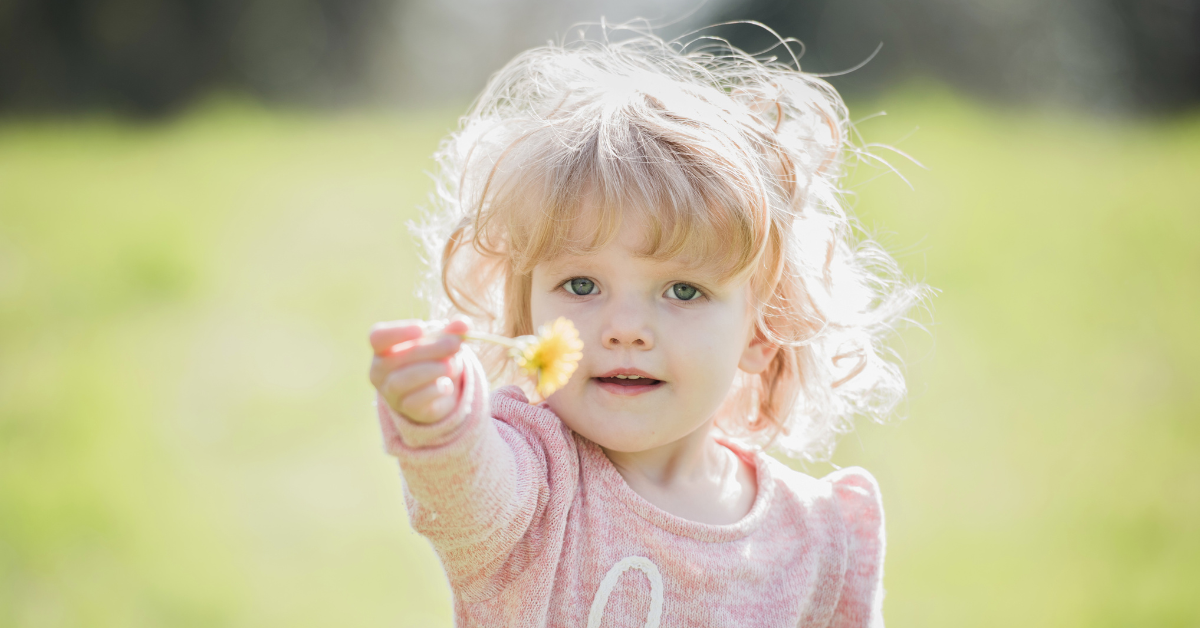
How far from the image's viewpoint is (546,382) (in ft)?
3.38

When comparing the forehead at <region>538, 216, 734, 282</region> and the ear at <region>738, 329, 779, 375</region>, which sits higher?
the forehead at <region>538, 216, 734, 282</region>

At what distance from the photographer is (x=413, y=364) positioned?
94 centimetres

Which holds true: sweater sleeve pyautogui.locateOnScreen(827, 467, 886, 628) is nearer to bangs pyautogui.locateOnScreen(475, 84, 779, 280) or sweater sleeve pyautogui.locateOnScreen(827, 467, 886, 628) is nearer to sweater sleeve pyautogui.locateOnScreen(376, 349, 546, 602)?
bangs pyautogui.locateOnScreen(475, 84, 779, 280)

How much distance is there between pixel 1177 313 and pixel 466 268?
3.78 meters

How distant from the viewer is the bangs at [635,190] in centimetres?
125

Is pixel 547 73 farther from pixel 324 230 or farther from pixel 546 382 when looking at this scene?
pixel 324 230

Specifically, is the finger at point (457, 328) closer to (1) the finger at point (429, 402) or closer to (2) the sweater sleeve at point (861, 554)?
(1) the finger at point (429, 402)

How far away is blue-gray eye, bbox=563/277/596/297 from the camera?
128 cm

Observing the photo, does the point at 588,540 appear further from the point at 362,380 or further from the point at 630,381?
the point at 362,380

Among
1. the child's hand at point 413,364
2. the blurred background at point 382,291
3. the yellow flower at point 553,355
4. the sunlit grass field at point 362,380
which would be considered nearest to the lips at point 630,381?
the yellow flower at point 553,355

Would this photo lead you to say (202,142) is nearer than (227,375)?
No

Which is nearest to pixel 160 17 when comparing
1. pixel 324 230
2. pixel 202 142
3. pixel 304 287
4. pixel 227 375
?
pixel 202 142

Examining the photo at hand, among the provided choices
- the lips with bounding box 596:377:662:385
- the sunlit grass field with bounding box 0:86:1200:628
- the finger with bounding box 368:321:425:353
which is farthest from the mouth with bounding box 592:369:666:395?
the sunlit grass field with bounding box 0:86:1200:628

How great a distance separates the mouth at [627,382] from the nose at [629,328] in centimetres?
4
